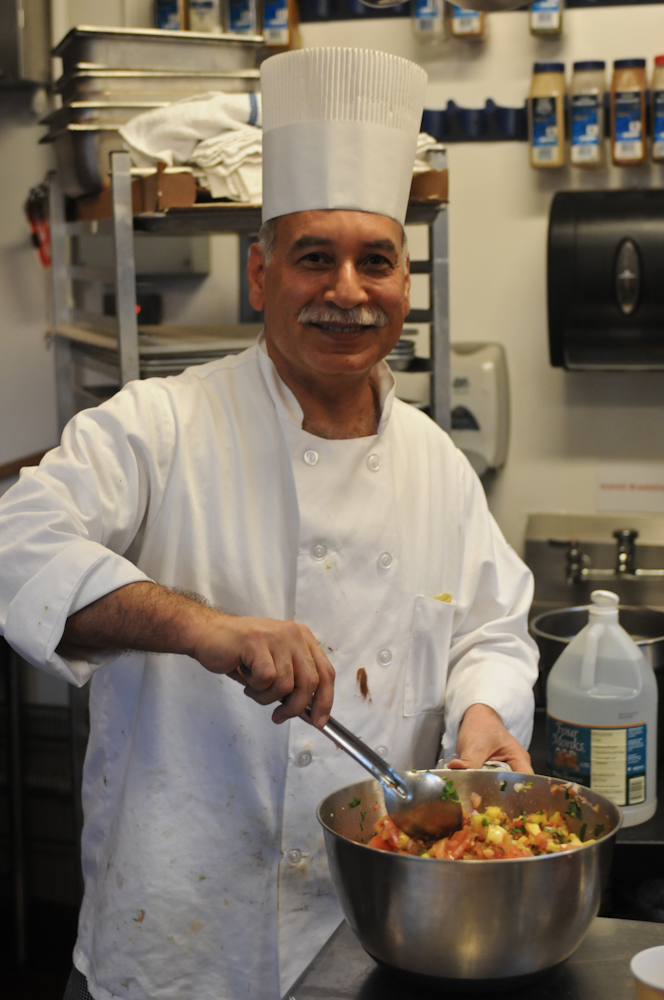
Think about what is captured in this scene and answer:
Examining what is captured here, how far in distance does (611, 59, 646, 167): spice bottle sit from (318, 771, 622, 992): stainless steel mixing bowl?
196 centimetres

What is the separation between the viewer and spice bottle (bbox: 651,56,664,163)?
2467 millimetres

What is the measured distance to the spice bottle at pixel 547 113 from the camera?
2.56 metres

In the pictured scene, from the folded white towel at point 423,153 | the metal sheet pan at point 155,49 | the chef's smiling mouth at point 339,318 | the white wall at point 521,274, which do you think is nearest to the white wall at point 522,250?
the white wall at point 521,274

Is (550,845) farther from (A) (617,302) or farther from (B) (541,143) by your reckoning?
(B) (541,143)

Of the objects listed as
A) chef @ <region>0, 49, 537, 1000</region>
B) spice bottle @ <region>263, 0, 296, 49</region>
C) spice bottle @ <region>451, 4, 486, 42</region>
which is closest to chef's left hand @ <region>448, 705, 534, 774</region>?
chef @ <region>0, 49, 537, 1000</region>

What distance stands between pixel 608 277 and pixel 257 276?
1.15 metres

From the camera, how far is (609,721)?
5.72 feet

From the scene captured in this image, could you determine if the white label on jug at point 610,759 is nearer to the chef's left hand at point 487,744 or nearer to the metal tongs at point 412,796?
the chef's left hand at point 487,744

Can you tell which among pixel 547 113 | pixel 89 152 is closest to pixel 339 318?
pixel 89 152

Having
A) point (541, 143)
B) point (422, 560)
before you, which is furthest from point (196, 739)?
point (541, 143)

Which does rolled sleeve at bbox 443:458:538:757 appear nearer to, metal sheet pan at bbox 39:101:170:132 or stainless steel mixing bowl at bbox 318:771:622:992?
stainless steel mixing bowl at bbox 318:771:622:992

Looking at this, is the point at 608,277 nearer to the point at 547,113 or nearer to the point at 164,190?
the point at 547,113

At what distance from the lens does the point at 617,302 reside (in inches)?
97.8

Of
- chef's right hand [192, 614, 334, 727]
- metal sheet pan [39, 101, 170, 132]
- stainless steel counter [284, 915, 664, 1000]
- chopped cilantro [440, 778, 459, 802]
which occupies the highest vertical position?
metal sheet pan [39, 101, 170, 132]
